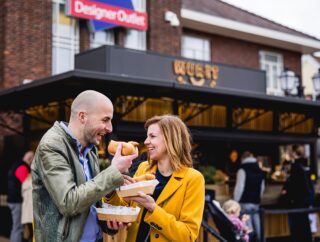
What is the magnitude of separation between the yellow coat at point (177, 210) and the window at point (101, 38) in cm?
1257

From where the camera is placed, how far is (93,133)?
278 cm

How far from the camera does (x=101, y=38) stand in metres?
15.8

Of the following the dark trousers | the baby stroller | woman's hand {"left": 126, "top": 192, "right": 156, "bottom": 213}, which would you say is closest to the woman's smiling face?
woman's hand {"left": 126, "top": 192, "right": 156, "bottom": 213}

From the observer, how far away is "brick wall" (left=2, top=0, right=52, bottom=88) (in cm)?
1362

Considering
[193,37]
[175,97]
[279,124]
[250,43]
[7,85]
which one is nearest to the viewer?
[175,97]

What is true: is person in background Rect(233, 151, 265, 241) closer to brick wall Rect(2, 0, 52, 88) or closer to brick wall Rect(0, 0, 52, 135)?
brick wall Rect(0, 0, 52, 135)

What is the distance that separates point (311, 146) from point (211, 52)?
5.62 m

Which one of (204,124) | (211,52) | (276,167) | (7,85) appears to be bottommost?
(276,167)

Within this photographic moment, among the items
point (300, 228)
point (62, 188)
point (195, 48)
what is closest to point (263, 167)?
point (195, 48)

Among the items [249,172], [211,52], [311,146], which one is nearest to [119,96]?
[249,172]

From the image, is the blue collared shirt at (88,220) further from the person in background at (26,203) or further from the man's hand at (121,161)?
the person in background at (26,203)

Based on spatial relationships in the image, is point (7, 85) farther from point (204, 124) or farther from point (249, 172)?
point (249, 172)

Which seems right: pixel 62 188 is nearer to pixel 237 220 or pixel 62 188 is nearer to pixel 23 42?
pixel 237 220

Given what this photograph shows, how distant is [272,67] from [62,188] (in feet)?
70.2
